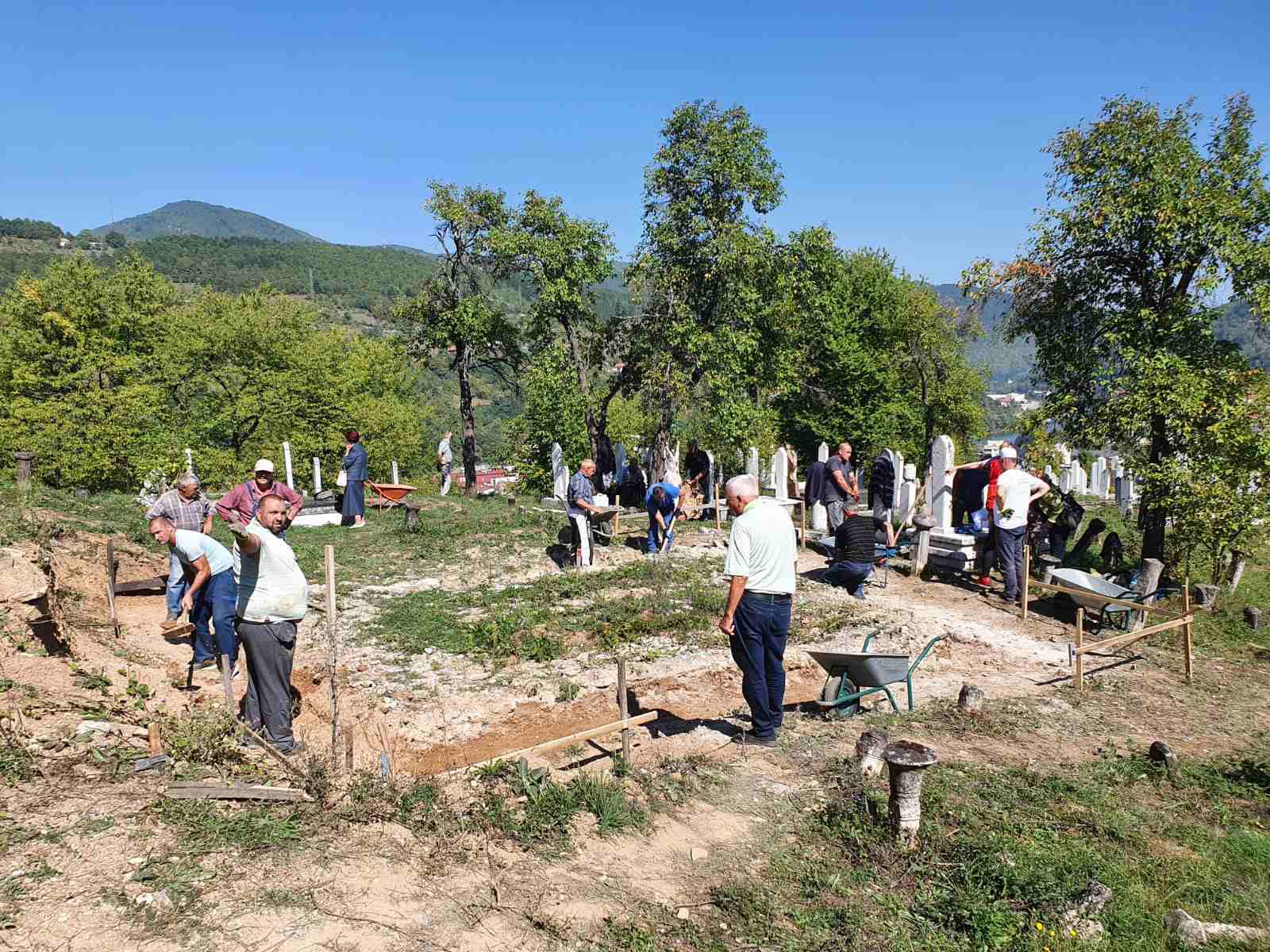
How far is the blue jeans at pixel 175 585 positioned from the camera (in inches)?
344

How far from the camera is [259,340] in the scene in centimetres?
3278

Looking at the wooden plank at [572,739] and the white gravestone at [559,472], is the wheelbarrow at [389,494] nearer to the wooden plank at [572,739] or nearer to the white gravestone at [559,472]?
the white gravestone at [559,472]

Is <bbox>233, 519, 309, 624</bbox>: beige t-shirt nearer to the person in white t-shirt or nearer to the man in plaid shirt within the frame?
the man in plaid shirt

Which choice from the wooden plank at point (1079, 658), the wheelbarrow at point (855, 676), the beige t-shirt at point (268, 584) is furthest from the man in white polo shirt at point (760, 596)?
the wooden plank at point (1079, 658)

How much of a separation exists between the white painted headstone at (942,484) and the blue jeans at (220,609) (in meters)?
11.9

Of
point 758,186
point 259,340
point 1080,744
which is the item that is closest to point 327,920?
point 1080,744

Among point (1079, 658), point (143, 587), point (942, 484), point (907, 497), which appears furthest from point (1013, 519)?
point (143, 587)

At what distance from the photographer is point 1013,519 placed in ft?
36.8

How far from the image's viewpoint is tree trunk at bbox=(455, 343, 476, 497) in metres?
23.6

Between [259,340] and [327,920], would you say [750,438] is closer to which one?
[327,920]

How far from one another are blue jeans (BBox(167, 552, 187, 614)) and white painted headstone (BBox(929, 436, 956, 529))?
12.3 metres

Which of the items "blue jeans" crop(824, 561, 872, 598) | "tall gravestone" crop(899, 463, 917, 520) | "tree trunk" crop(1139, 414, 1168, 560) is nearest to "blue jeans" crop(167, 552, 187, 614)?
"blue jeans" crop(824, 561, 872, 598)

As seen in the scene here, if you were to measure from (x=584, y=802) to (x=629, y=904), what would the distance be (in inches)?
41.9

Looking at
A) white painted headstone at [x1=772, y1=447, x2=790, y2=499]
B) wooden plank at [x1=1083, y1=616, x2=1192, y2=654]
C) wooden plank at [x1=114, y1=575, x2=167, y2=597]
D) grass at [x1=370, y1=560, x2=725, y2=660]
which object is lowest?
grass at [x1=370, y1=560, x2=725, y2=660]
